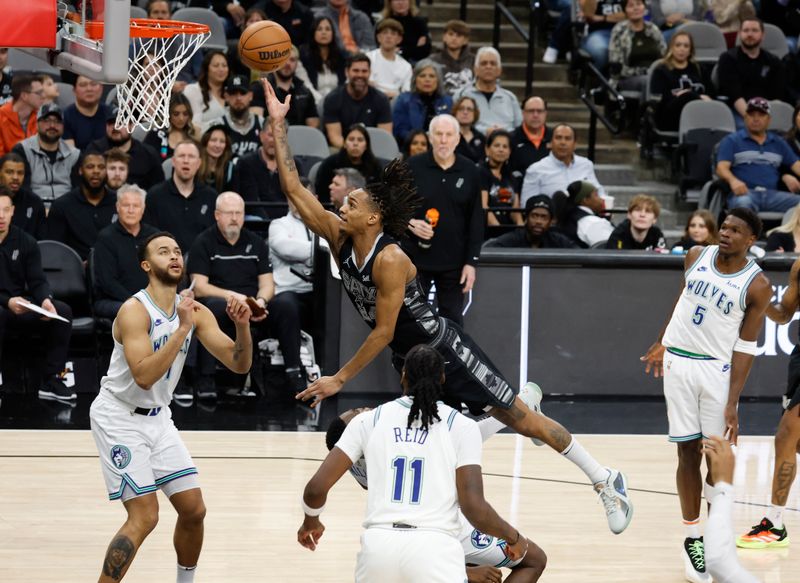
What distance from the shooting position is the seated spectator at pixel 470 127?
11.7 m

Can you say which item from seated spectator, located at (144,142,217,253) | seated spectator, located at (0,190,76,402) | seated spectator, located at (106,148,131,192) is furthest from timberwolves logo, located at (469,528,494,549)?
seated spectator, located at (106,148,131,192)

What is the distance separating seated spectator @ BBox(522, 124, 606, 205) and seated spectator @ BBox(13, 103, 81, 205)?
12.4 feet

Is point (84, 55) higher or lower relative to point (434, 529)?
higher

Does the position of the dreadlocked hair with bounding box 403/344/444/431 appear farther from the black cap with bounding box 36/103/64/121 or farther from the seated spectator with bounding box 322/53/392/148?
the seated spectator with bounding box 322/53/392/148

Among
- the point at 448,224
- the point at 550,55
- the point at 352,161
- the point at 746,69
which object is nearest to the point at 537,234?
the point at 448,224

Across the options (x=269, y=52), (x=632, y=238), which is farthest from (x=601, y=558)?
(x=632, y=238)

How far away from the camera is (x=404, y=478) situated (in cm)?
472

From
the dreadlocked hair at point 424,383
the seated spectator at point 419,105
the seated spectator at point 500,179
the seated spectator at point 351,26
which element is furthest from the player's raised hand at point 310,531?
the seated spectator at point 351,26

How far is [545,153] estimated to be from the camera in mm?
11945

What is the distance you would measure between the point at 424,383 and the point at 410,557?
23.9 inches

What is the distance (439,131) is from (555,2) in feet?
20.1

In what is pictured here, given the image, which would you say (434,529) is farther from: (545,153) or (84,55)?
(545,153)

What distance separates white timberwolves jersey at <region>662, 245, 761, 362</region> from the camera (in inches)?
257

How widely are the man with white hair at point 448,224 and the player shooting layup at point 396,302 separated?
318 centimetres
